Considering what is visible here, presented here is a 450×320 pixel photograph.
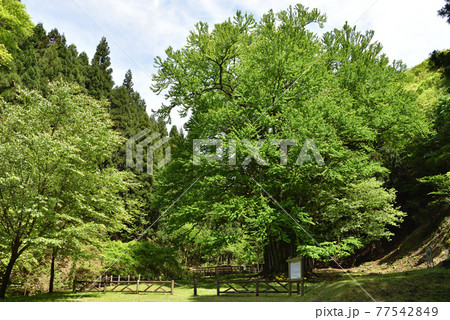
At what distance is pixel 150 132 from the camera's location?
45.0 meters

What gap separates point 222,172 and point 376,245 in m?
20.8

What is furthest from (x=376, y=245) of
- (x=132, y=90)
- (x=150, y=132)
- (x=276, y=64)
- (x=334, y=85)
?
(x=132, y=90)

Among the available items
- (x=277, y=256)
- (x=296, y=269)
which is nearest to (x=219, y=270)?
(x=277, y=256)

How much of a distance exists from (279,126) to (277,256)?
8.35 meters

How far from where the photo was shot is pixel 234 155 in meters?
16.5

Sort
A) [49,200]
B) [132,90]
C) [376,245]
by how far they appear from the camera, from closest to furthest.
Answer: [49,200]
[376,245]
[132,90]

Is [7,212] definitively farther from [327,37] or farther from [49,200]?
[327,37]

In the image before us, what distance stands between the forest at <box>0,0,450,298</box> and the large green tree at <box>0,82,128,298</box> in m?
0.06

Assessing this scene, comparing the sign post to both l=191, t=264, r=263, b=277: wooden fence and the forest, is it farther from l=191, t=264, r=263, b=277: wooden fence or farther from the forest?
l=191, t=264, r=263, b=277: wooden fence

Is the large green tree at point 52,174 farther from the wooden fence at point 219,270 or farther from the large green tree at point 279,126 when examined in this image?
the wooden fence at point 219,270
